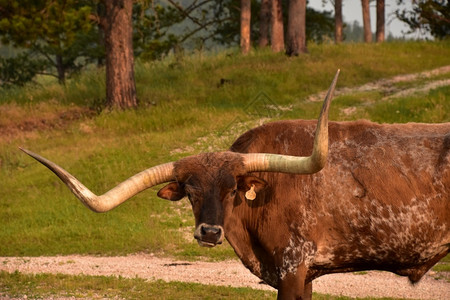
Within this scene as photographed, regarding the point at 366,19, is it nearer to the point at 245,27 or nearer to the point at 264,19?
the point at 264,19

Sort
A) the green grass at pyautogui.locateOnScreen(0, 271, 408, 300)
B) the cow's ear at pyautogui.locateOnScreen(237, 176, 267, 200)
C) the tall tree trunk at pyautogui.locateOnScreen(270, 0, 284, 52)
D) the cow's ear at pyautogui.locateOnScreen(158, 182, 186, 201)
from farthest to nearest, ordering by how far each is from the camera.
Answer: the tall tree trunk at pyautogui.locateOnScreen(270, 0, 284, 52)
the green grass at pyautogui.locateOnScreen(0, 271, 408, 300)
the cow's ear at pyautogui.locateOnScreen(158, 182, 186, 201)
the cow's ear at pyautogui.locateOnScreen(237, 176, 267, 200)

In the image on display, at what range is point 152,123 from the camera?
71.1 ft

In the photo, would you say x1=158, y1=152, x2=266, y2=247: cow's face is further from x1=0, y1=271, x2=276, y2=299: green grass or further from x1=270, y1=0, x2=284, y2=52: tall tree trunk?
x1=270, y1=0, x2=284, y2=52: tall tree trunk

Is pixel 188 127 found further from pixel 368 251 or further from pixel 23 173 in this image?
pixel 368 251

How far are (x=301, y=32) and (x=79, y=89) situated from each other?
9572 mm

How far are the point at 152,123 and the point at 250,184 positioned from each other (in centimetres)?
1443

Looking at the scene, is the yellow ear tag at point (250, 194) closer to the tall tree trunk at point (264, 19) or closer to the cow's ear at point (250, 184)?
the cow's ear at point (250, 184)

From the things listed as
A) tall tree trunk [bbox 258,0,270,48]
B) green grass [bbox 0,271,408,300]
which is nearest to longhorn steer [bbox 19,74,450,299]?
green grass [bbox 0,271,408,300]

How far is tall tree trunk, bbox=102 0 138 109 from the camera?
22547 millimetres

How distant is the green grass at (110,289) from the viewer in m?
10.4

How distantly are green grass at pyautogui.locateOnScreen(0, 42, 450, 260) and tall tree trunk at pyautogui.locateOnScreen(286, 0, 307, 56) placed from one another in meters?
0.74

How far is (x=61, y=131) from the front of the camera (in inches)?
857

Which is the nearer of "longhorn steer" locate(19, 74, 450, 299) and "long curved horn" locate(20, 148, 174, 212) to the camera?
"long curved horn" locate(20, 148, 174, 212)

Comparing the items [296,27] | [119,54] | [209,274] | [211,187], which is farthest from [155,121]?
[211,187]
